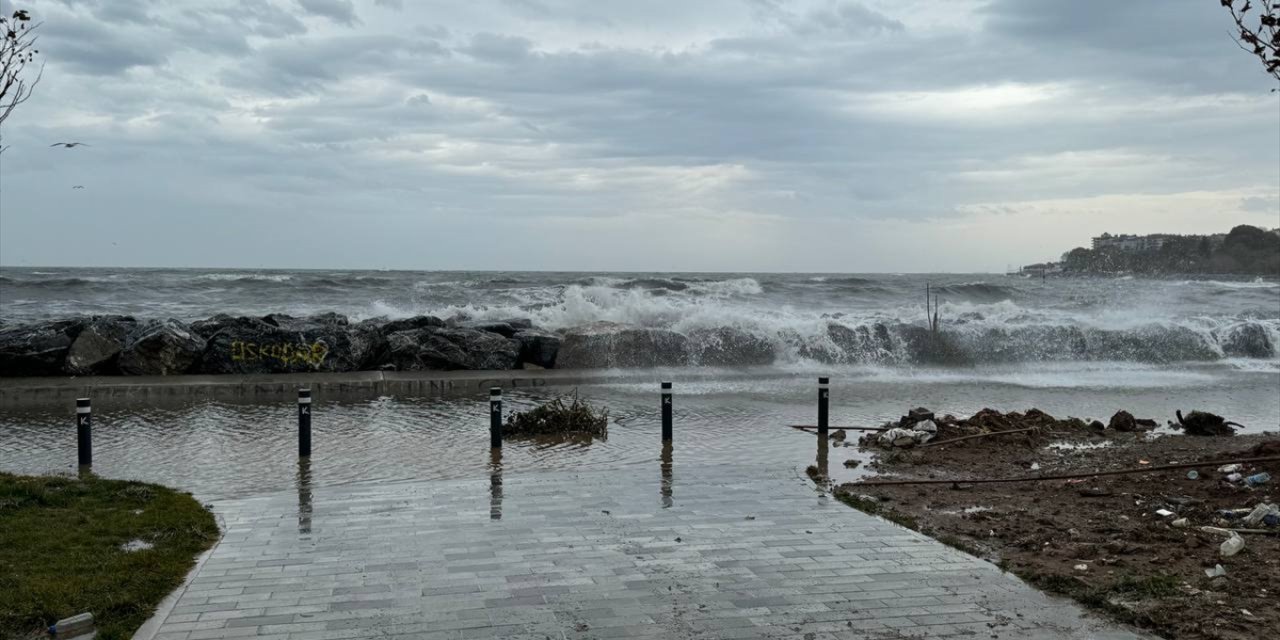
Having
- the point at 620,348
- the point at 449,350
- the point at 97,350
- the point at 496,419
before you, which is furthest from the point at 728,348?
the point at 97,350

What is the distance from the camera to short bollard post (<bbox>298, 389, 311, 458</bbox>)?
10859 mm

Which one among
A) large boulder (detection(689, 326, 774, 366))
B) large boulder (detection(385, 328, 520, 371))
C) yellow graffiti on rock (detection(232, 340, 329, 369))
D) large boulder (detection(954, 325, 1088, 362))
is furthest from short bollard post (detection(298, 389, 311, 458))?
large boulder (detection(954, 325, 1088, 362))

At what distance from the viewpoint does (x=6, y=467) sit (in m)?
10.6

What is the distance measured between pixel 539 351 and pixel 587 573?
16.1 metres

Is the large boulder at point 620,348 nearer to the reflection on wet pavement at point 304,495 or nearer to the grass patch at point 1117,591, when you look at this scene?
the reflection on wet pavement at point 304,495

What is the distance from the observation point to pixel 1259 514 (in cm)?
734

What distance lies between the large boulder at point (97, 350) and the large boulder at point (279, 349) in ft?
5.23

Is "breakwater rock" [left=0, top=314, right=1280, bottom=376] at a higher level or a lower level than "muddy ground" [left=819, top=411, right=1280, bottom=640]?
higher

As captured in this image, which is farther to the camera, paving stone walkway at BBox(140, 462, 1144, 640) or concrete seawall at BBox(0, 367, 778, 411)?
A: concrete seawall at BBox(0, 367, 778, 411)

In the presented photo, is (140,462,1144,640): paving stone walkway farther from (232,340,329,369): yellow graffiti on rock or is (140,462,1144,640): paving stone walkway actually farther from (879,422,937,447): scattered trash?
(232,340,329,369): yellow graffiti on rock

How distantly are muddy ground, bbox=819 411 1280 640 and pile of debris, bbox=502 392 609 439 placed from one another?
3649 millimetres

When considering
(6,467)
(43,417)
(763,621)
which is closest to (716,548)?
(763,621)

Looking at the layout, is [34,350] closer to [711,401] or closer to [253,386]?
[253,386]

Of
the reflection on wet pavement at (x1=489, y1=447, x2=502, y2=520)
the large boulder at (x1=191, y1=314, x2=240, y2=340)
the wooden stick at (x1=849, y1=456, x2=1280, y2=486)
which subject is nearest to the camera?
the reflection on wet pavement at (x1=489, y1=447, x2=502, y2=520)
